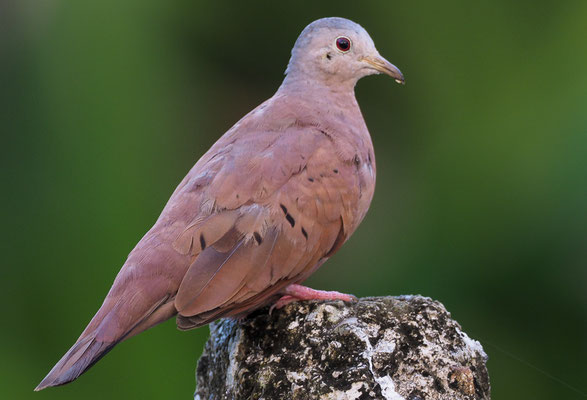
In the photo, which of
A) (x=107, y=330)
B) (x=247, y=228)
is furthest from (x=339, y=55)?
(x=107, y=330)

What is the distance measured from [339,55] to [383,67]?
20 centimetres

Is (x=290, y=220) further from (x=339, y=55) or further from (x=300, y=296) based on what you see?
(x=339, y=55)

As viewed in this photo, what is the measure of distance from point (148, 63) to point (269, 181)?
223cm

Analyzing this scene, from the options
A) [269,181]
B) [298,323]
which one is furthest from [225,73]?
[298,323]

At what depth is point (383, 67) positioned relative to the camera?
3.75 metres

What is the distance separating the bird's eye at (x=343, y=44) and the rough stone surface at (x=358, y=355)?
1272 millimetres

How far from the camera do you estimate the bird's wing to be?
287 cm

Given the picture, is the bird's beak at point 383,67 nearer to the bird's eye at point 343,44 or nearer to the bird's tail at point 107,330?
the bird's eye at point 343,44

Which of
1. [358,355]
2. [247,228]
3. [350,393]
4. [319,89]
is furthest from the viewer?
[319,89]

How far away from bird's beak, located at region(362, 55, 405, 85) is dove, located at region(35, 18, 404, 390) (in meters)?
0.32

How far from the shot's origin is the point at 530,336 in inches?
179

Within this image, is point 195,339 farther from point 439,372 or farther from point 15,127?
point 439,372

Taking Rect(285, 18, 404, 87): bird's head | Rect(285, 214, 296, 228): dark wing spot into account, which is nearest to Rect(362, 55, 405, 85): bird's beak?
Rect(285, 18, 404, 87): bird's head

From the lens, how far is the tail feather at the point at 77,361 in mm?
2562
